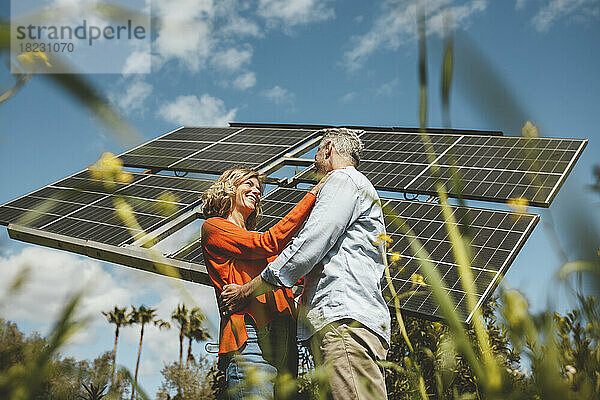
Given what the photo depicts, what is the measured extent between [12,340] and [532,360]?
63 cm

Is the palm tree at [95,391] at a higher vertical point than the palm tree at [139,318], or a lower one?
lower

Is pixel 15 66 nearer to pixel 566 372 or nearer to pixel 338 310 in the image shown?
pixel 566 372

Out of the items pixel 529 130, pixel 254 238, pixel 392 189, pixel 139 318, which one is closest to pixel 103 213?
pixel 392 189

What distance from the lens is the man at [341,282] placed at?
7.82 feet

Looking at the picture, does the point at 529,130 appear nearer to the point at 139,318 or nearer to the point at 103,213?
the point at 139,318

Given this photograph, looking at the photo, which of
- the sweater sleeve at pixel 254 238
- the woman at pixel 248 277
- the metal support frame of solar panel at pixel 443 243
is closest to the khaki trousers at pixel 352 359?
the woman at pixel 248 277

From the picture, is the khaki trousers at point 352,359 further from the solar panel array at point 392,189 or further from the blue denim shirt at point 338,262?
the solar panel array at point 392,189

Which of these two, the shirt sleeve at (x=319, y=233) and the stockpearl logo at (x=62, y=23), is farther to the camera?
the shirt sleeve at (x=319, y=233)

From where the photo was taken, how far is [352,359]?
2.37 m

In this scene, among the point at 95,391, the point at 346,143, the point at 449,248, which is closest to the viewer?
the point at 95,391

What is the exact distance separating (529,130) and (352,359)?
2.03m

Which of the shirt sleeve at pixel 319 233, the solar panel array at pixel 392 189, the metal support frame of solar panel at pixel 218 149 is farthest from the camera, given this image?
the metal support frame of solar panel at pixel 218 149

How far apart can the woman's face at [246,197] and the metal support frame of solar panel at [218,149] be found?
4.53m

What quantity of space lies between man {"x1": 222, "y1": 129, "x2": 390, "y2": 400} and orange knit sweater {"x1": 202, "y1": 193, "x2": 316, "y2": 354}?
107mm
